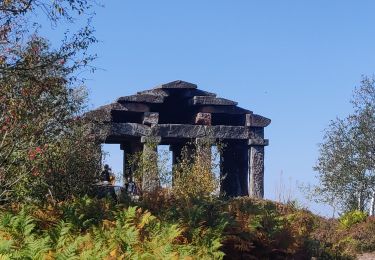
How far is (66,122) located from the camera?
17000 mm

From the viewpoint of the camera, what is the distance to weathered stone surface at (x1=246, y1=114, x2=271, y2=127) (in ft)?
93.8

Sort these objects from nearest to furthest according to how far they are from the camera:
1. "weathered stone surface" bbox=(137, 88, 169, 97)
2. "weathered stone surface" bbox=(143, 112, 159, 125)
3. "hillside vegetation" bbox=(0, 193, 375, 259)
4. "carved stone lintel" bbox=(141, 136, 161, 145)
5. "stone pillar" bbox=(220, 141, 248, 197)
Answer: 1. "hillside vegetation" bbox=(0, 193, 375, 259)
2. "carved stone lintel" bbox=(141, 136, 161, 145)
3. "weathered stone surface" bbox=(143, 112, 159, 125)
4. "weathered stone surface" bbox=(137, 88, 169, 97)
5. "stone pillar" bbox=(220, 141, 248, 197)

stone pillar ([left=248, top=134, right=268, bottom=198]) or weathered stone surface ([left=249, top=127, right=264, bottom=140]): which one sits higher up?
weathered stone surface ([left=249, top=127, right=264, bottom=140])

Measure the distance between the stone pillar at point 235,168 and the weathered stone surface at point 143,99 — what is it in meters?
4.48

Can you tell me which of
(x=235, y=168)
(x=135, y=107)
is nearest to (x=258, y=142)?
(x=235, y=168)

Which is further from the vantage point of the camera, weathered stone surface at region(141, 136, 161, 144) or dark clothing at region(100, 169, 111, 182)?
weathered stone surface at region(141, 136, 161, 144)

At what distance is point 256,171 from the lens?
29141 millimetres

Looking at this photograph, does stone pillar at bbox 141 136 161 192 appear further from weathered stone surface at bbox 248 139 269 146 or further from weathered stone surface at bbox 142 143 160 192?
weathered stone surface at bbox 248 139 269 146

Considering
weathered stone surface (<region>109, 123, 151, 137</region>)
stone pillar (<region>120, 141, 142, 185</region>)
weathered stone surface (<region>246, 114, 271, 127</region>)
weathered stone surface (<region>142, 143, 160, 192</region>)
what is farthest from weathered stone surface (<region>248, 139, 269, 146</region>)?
weathered stone surface (<region>142, 143, 160, 192</region>)

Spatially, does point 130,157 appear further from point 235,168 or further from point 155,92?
point 235,168

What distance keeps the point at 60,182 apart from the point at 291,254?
6.22 meters

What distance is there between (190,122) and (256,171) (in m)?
3.55

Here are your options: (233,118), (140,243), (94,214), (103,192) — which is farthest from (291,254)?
(233,118)

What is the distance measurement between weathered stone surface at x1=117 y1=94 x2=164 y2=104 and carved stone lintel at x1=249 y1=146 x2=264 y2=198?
14.0 ft
